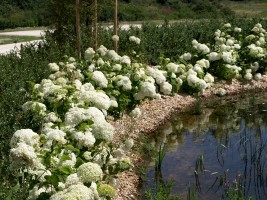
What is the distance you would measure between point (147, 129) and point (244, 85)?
5059 mm

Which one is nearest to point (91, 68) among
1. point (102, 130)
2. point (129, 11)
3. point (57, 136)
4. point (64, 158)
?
point (102, 130)

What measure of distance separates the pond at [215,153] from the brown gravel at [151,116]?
0.65ft

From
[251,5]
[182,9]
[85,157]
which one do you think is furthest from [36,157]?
[251,5]

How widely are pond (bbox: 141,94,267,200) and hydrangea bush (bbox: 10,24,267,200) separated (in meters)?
0.73

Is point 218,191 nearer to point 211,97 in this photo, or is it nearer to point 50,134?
point 50,134

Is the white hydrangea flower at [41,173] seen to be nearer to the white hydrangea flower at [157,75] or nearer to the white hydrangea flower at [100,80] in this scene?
the white hydrangea flower at [100,80]

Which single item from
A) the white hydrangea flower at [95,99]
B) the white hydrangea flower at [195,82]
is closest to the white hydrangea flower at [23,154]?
the white hydrangea flower at [95,99]

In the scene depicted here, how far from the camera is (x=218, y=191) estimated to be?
7.03m

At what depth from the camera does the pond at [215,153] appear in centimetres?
709

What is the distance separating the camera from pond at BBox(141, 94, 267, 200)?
709 cm

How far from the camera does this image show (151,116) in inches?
401

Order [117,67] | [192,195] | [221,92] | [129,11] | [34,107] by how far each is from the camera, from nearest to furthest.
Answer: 1. [192,195]
2. [34,107]
3. [117,67]
4. [221,92]
5. [129,11]

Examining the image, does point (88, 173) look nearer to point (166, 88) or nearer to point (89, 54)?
point (89, 54)

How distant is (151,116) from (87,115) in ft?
14.4
